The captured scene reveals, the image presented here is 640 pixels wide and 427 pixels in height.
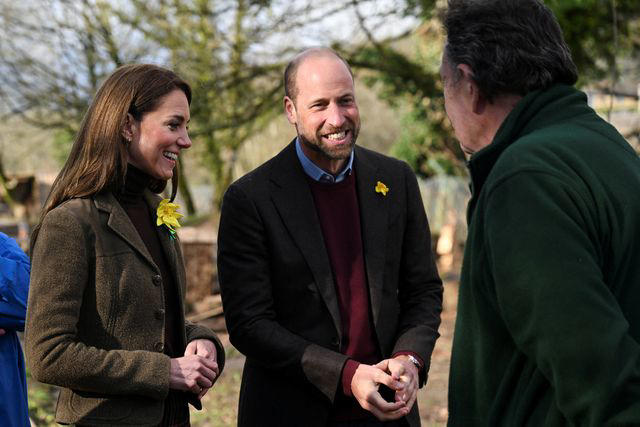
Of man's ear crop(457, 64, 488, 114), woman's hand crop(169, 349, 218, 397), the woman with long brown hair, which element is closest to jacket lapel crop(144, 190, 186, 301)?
the woman with long brown hair

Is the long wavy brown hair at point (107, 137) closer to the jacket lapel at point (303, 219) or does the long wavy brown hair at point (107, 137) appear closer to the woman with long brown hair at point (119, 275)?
the woman with long brown hair at point (119, 275)

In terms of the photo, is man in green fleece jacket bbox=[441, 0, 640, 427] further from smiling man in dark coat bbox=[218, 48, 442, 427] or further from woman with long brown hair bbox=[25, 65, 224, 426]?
woman with long brown hair bbox=[25, 65, 224, 426]

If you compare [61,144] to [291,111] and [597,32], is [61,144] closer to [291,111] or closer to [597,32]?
[597,32]

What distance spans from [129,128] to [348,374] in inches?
43.9

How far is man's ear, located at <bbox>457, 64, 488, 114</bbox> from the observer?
71.8 inches

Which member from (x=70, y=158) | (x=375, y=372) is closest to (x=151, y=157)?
(x=70, y=158)

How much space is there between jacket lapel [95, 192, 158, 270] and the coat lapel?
79cm

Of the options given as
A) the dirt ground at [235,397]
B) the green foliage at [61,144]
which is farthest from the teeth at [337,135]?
the green foliage at [61,144]

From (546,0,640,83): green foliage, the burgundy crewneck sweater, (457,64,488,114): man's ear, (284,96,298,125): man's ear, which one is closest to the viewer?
(457,64,488,114): man's ear

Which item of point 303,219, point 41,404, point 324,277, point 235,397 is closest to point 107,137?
point 303,219

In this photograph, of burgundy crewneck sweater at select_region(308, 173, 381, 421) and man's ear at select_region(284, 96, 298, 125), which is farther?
man's ear at select_region(284, 96, 298, 125)

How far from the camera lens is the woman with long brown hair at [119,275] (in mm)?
2344

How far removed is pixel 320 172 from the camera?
297 centimetres

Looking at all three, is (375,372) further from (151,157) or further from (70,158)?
(70,158)
